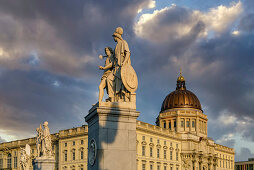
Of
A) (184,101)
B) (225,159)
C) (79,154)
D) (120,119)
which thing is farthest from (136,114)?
(225,159)

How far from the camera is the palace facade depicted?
279 feet

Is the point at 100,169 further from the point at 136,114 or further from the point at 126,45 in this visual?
the point at 126,45

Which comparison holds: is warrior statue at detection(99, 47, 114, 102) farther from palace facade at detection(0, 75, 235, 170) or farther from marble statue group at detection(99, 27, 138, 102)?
palace facade at detection(0, 75, 235, 170)

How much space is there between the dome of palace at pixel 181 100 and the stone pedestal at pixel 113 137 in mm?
105347

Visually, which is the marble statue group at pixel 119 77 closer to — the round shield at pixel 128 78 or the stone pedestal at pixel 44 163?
the round shield at pixel 128 78

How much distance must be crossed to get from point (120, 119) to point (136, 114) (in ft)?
1.85

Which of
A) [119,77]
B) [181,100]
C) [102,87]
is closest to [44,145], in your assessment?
[102,87]

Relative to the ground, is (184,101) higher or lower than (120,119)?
higher

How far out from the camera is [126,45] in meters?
14.4

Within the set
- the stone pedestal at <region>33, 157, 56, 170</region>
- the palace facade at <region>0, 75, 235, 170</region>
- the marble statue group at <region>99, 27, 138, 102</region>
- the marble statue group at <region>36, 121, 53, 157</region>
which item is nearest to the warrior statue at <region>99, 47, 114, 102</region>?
the marble statue group at <region>99, 27, 138, 102</region>

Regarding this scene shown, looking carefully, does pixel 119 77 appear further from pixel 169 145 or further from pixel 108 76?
pixel 169 145

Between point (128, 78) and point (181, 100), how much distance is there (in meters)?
106

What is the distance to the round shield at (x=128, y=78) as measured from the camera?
13.7 meters

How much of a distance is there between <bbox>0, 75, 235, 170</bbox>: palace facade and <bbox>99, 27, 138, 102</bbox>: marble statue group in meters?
69.0
